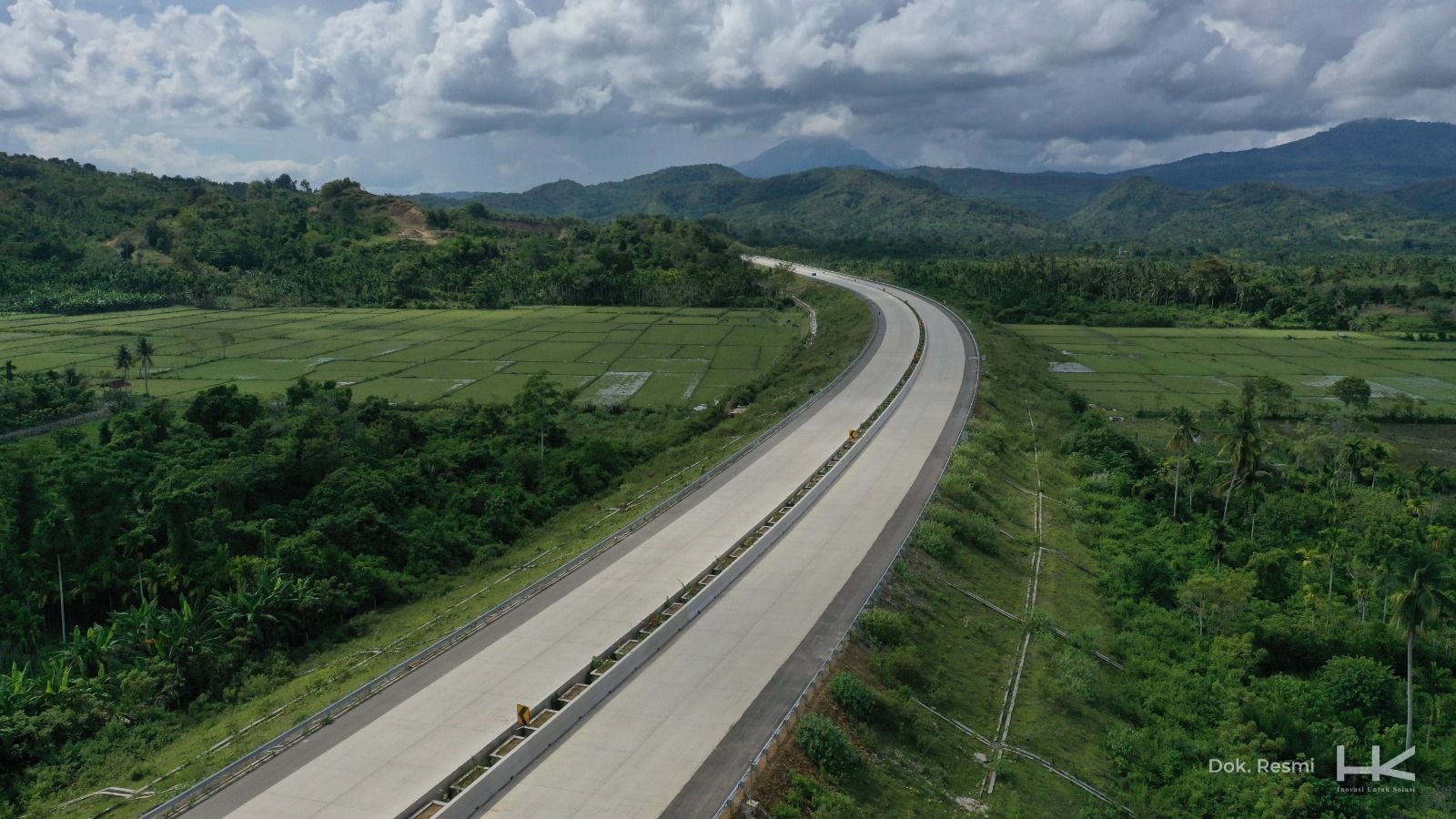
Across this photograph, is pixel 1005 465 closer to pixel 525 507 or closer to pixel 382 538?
pixel 525 507

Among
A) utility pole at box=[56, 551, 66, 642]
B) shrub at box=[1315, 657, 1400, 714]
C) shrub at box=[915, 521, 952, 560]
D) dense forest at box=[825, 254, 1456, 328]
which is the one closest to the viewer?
shrub at box=[1315, 657, 1400, 714]

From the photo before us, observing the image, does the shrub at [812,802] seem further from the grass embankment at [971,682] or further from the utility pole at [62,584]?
the utility pole at [62,584]

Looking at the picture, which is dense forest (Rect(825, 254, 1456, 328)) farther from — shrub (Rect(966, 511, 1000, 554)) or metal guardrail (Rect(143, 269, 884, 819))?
metal guardrail (Rect(143, 269, 884, 819))

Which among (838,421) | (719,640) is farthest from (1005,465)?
(719,640)

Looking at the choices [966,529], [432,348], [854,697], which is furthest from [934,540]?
[432,348]

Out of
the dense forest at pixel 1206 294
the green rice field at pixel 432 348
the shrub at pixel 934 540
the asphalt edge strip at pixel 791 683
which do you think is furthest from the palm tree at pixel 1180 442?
the dense forest at pixel 1206 294

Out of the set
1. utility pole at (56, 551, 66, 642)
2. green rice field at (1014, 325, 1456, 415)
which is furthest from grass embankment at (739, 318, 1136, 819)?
green rice field at (1014, 325, 1456, 415)

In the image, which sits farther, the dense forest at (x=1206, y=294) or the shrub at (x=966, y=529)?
the dense forest at (x=1206, y=294)
